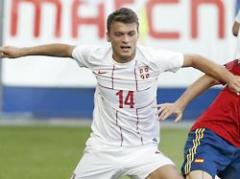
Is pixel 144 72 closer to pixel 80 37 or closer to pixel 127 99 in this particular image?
pixel 127 99

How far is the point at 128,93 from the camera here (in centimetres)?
642

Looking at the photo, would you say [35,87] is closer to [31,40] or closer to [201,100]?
[31,40]

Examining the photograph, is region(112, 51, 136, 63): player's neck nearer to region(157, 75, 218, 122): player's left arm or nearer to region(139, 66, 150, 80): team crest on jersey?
region(139, 66, 150, 80): team crest on jersey

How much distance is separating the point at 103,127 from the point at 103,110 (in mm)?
120

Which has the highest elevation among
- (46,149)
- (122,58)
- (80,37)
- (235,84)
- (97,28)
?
(122,58)

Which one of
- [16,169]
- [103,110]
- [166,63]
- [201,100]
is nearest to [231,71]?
[166,63]

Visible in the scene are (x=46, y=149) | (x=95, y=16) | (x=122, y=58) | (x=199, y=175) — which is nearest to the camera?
(x=199, y=175)

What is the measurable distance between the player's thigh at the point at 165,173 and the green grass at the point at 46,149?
9.05ft

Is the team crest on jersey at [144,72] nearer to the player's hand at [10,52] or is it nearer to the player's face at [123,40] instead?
the player's face at [123,40]

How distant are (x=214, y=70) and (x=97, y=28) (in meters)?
7.12

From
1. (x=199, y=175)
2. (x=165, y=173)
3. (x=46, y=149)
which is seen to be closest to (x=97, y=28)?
(x=46, y=149)

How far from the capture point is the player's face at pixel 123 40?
632 centimetres

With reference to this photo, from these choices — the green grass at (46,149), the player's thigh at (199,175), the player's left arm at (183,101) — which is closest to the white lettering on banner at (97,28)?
the green grass at (46,149)

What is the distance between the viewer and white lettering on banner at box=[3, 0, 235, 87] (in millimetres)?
13195
